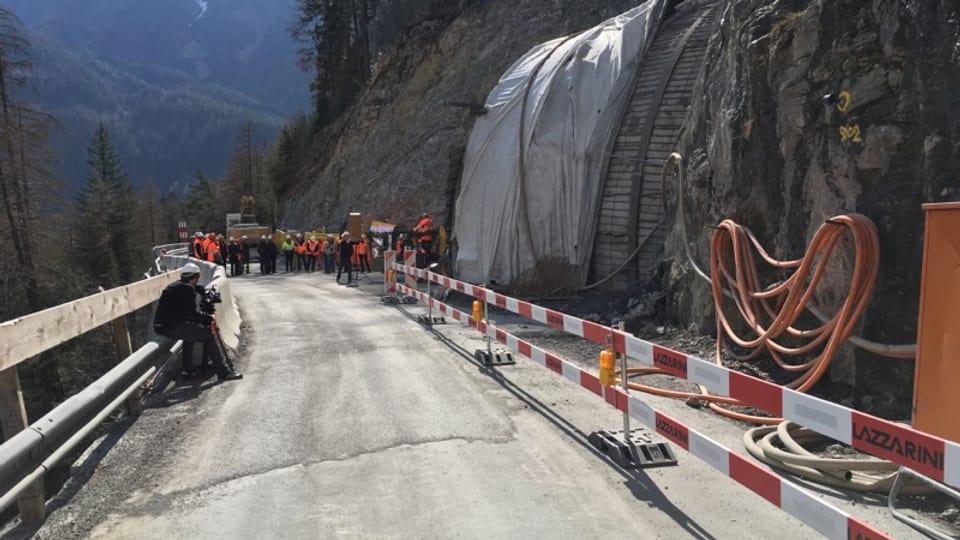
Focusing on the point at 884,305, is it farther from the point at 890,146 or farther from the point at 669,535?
the point at 669,535

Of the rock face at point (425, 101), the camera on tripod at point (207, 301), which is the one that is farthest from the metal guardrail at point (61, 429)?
the rock face at point (425, 101)

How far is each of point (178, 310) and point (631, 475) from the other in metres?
5.52

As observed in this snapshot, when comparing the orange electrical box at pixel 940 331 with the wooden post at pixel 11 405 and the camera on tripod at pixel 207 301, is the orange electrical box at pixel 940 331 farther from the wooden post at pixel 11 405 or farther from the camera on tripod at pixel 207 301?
the camera on tripod at pixel 207 301

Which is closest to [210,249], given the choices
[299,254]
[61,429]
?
[299,254]

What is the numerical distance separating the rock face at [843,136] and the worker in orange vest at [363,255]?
1747 cm

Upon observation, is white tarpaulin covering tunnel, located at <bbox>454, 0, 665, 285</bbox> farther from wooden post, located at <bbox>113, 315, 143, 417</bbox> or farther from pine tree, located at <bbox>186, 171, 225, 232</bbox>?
pine tree, located at <bbox>186, 171, 225, 232</bbox>

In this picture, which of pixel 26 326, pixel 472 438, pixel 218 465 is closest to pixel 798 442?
pixel 472 438

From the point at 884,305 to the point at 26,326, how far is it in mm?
6950

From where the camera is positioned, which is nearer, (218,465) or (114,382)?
(218,465)

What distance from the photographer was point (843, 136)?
22.7ft

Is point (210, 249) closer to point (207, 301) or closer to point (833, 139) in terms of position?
point (207, 301)

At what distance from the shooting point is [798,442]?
17.5ft

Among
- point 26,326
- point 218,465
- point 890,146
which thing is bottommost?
point 218,465

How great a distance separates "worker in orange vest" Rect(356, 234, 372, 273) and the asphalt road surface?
57.7 feet
